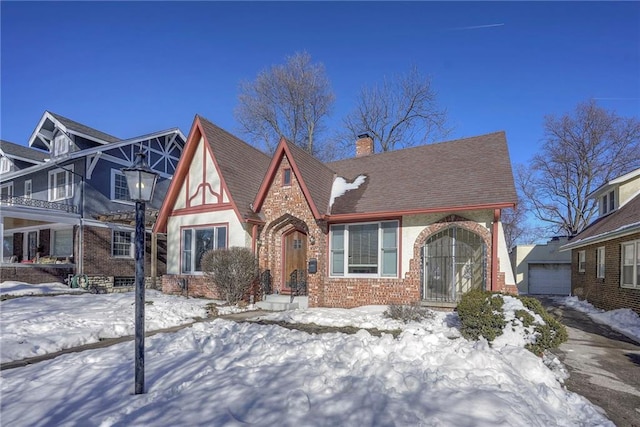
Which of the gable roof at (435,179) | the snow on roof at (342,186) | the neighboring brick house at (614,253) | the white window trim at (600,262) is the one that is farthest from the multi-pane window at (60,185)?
the white window trim at (600,262)

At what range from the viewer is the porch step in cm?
1159

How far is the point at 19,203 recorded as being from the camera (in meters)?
17.8

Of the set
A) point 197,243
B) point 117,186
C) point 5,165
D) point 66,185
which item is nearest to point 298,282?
point 197,243

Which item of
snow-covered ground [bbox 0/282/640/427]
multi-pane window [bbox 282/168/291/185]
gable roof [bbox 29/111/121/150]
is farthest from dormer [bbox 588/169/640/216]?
A: gable roof [bbox 29/111/121/150]

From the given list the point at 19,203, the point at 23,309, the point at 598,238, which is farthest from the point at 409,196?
the point at 19,203

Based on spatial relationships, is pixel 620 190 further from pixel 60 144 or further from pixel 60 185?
pixel 60 144

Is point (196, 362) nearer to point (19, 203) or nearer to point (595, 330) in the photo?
point (595, 330)

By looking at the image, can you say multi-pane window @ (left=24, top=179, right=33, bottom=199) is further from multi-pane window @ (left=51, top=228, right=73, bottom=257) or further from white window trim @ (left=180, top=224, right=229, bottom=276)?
white window trim @ (left=180, top=224, right=229, bottom=276)

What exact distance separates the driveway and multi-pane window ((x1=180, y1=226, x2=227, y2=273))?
1098cm

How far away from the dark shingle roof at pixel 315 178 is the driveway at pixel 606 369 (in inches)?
302

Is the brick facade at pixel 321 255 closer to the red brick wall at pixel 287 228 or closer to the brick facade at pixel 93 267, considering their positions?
the red brick wall at pixel 287 228

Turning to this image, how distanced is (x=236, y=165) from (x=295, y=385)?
11306 millimetres

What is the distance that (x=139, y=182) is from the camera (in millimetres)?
4777

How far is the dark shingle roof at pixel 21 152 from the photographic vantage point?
899 inches
